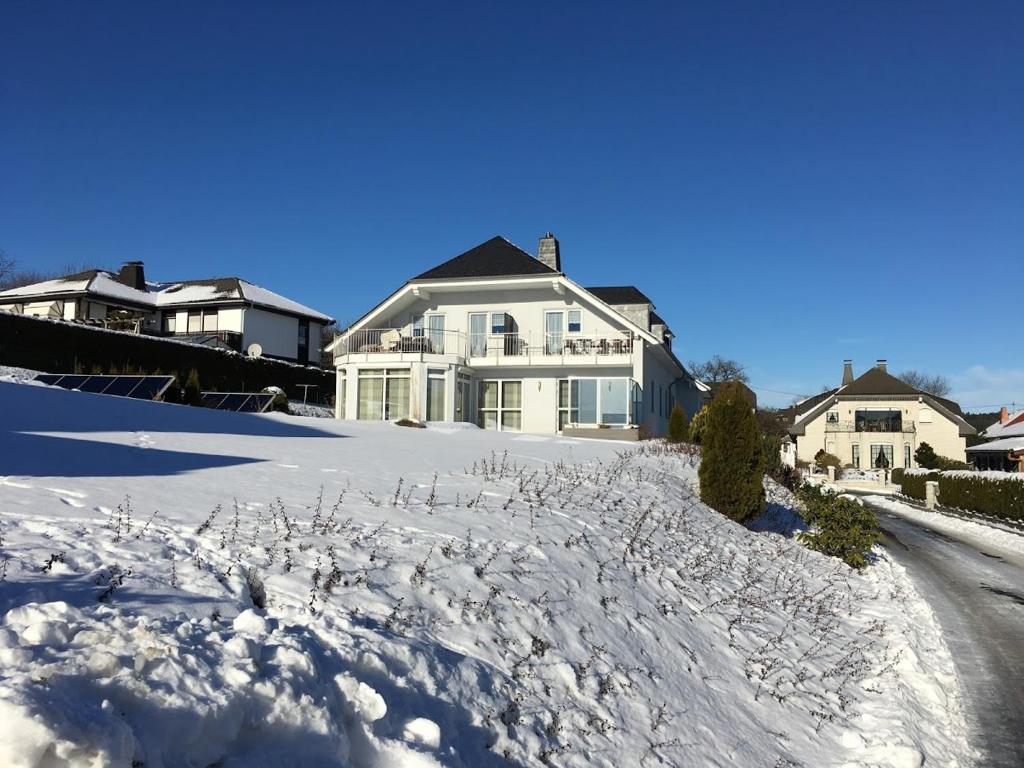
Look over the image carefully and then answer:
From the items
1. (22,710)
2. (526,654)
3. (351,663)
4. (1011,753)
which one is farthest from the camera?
(1011,753)

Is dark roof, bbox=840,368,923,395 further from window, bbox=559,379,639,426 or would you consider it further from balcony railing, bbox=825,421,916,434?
window, bbox=559,379,639,426

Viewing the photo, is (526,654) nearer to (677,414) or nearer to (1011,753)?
(1011,753)

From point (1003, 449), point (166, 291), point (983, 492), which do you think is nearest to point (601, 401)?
point (983, 492)

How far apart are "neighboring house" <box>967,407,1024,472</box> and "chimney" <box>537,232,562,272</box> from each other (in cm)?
2979

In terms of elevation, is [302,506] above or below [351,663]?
above

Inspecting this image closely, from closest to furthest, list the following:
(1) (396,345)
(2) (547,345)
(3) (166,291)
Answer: (1) (396,345) < (2) (547,345) < (3) (166,291)

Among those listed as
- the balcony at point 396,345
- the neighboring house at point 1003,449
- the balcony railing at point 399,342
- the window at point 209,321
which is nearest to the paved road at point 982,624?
the balcony at point 396,345

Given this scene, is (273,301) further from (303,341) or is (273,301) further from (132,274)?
(132,274)

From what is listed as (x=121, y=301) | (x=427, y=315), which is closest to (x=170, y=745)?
(x=427, y=315)

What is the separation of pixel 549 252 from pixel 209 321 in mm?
22031

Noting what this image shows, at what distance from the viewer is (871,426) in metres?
53.8

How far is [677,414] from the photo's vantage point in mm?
26750

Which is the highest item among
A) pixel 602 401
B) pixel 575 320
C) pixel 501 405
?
pixel 575 320

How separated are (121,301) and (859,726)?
43.6m
